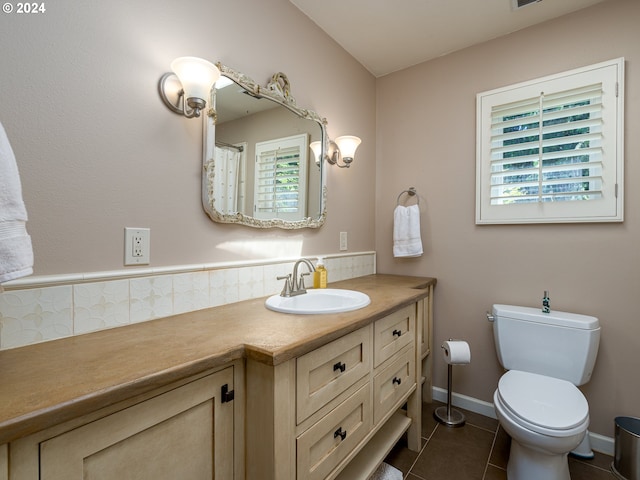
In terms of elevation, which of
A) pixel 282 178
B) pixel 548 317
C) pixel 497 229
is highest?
pixel 282 178

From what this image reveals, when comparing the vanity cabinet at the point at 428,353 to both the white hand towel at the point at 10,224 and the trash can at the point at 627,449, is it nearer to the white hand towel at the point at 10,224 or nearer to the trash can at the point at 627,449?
the trash can at the point at 627,449

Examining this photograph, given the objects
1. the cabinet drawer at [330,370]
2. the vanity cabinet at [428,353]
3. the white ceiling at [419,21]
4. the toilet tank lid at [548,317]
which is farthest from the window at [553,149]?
the cabinet drawer at [330,370]

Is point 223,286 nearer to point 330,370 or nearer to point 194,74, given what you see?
point 330,370

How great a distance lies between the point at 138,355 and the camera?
0.78 m

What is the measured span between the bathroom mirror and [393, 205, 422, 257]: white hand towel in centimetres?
63

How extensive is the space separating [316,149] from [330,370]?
1287 mm

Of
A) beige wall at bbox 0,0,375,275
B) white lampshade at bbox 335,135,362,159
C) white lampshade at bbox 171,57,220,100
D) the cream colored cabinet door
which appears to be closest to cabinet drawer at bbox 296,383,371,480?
the cream colored cabinet door

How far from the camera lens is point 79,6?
94 centimetres

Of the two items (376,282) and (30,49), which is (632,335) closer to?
(376,282)

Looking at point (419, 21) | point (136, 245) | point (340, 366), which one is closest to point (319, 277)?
point (340, 366)

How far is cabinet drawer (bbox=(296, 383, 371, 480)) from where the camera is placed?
969 mm

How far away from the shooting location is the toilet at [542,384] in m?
1.21

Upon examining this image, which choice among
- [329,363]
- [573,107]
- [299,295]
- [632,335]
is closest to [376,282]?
[299,295]

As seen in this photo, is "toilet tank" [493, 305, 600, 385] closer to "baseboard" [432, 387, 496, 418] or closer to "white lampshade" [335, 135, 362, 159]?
"baseboard" [432, 387, 496, 418]
